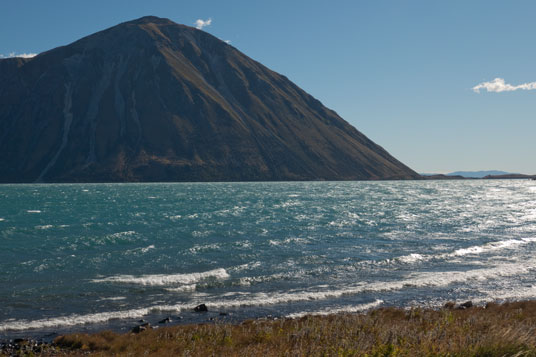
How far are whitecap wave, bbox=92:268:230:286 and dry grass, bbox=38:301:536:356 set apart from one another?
8112mm

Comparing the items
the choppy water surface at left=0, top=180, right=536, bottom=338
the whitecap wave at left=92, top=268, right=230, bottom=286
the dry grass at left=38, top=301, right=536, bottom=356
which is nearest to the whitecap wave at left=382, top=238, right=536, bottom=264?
the choppy water surface at left=0, top=180, right=536, bottom=338

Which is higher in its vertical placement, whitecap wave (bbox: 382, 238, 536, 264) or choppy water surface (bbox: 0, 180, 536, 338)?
whitecap wave (bbox: 382, 238, 536, 264)

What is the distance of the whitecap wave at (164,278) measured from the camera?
79.0ft

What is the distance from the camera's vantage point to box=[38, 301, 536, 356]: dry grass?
8.87 metres

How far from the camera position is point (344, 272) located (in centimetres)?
2730

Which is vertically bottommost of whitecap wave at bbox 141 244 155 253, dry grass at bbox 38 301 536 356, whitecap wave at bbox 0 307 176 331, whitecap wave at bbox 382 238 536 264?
whitecap wave at bbox 0 307 176 331

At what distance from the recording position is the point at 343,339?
1071cm

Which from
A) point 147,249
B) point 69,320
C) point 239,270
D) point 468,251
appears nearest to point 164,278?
point 239,270

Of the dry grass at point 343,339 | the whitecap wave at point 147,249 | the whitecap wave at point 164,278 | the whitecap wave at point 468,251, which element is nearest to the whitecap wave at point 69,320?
the dry grass at point 343,339

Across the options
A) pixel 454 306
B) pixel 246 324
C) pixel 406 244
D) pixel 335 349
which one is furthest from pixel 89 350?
pixel 406 244

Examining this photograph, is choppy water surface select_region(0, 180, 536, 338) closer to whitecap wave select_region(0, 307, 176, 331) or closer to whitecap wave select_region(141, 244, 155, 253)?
whitecap wave select_region(0, 307, 176, 331)

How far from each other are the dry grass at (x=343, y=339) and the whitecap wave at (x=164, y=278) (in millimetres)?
8112

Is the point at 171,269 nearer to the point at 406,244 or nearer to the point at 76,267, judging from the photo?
the point at 76,267

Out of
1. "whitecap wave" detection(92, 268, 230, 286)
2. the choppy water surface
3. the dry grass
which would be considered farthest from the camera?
"whitecap wave" detection(92, 268, 230, 286)
